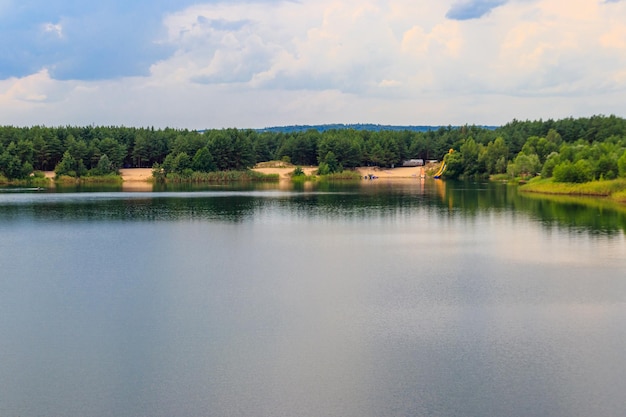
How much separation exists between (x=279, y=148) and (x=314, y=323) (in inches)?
4185

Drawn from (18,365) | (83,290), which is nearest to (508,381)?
(18,365)

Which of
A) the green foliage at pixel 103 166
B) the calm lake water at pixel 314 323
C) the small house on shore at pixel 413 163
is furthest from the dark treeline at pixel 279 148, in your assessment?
the calm lake water at pixel 314 323

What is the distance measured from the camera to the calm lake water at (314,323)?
12.1 m

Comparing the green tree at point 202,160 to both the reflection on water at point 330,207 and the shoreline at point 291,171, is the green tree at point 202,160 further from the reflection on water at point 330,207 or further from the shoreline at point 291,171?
the reflection on water at point 330,207

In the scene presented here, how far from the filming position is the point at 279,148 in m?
122

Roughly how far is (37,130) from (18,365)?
96112 millimetres

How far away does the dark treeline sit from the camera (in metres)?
94.1

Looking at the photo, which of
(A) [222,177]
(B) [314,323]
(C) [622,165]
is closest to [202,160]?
(A) [222,177]

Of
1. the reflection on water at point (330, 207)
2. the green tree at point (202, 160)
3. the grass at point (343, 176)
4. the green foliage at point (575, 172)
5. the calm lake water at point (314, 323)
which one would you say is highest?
the green tree at point (202, 160)

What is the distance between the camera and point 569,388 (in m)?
12.4

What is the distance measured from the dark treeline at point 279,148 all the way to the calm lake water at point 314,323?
60454 mm

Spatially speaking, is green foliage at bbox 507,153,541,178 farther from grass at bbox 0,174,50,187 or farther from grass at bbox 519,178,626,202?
grass at bbox 0,174,50,187

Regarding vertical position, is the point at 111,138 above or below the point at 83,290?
above

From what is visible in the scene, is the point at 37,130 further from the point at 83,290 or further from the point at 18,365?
the point at 18,365
